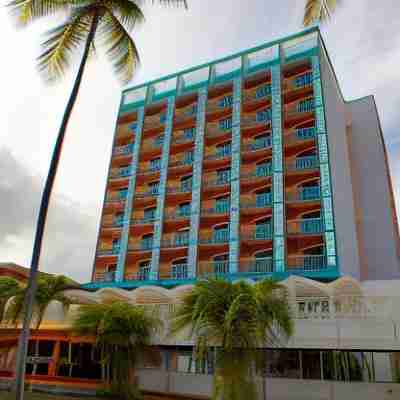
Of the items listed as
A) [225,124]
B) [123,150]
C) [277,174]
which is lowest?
[277,174]

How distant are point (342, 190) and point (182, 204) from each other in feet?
49.6

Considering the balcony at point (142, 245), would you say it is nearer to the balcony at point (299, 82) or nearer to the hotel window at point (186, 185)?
the hotel window at point (186, 185)

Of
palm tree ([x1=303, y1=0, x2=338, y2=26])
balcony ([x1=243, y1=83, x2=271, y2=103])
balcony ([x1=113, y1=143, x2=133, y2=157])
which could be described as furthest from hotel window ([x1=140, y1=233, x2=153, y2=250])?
palm tree ([x1=303, y1=0, x2=338, y2=26])

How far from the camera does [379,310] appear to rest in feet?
66.9

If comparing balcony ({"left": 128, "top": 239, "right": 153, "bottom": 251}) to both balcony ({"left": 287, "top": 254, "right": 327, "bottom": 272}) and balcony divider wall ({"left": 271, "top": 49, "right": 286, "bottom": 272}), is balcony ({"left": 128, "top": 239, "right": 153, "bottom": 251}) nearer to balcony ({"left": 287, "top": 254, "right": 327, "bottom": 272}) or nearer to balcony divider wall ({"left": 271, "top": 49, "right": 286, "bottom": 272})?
balcony divider wall ({"left": 271, "top": 49, "right": 286, "bottom": 272})

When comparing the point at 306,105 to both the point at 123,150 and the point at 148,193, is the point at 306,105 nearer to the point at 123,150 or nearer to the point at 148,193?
the point at 148,193

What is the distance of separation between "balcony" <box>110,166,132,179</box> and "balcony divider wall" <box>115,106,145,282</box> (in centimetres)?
71

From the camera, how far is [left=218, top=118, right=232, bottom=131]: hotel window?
145 ft

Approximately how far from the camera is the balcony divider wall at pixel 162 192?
40.8m

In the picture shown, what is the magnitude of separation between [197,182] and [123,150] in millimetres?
11479

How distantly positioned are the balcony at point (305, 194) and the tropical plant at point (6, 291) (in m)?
22.2

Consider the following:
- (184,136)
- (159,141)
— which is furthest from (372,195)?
(159,141)

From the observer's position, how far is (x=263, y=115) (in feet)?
140

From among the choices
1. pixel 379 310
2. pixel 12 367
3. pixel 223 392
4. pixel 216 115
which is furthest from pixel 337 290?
pixel 216 115
